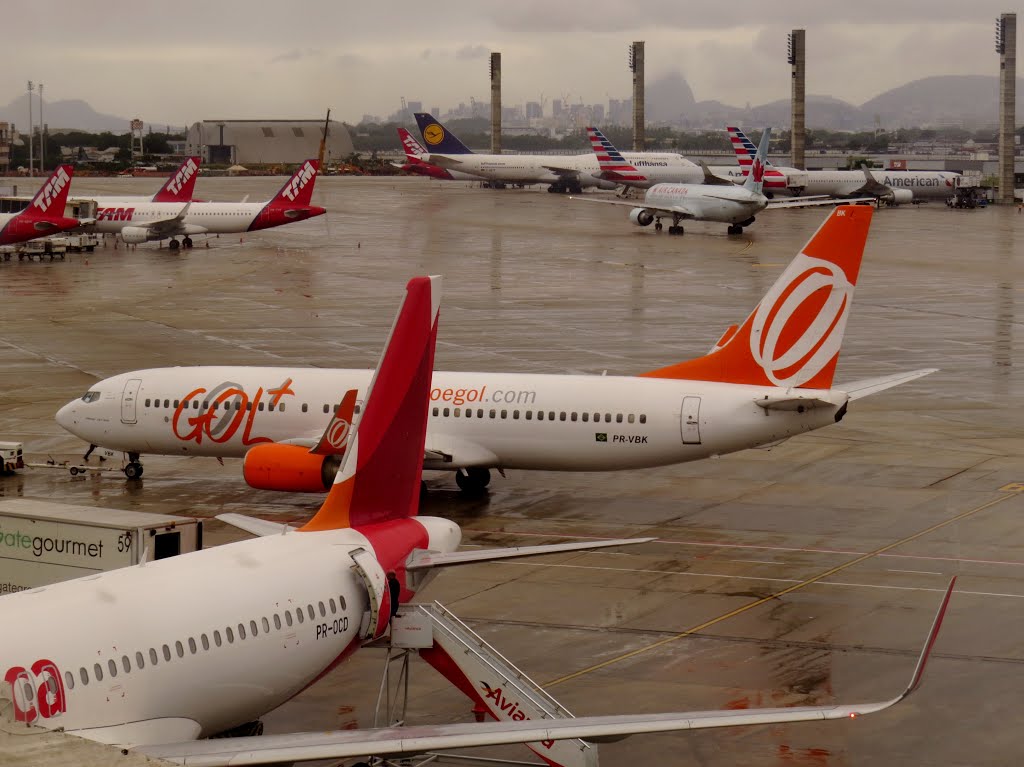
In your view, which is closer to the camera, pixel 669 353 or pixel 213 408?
pixel 213 408

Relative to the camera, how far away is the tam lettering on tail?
17025cm

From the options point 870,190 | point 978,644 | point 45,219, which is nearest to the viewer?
point 978,644

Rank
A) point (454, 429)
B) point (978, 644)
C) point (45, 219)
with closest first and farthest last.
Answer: point (978, 644) → point (454, 429) → point (45, 219)

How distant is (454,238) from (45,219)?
1363 inches

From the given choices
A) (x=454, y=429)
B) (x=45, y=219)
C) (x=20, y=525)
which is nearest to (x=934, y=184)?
(x=45, y=219)

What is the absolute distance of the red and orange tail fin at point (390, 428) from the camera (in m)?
22.5

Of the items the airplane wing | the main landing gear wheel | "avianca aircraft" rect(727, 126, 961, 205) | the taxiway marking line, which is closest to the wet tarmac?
the taxiway marking line

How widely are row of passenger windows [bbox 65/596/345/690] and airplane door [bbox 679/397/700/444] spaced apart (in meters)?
18.5

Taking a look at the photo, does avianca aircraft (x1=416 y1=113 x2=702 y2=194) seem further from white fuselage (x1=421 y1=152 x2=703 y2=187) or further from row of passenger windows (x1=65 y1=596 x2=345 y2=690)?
row of passenger windows (x1=65 y1=596 x2=345 y2=690)

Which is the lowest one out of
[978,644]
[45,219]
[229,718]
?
[978,644]

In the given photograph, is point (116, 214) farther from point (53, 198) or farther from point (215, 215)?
point (53, 198)

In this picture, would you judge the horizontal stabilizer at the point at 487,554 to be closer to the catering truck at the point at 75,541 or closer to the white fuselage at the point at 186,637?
the white fuselage at the point at 186,637

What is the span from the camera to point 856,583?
32844 millimetres

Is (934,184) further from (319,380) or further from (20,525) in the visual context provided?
(20,525)
